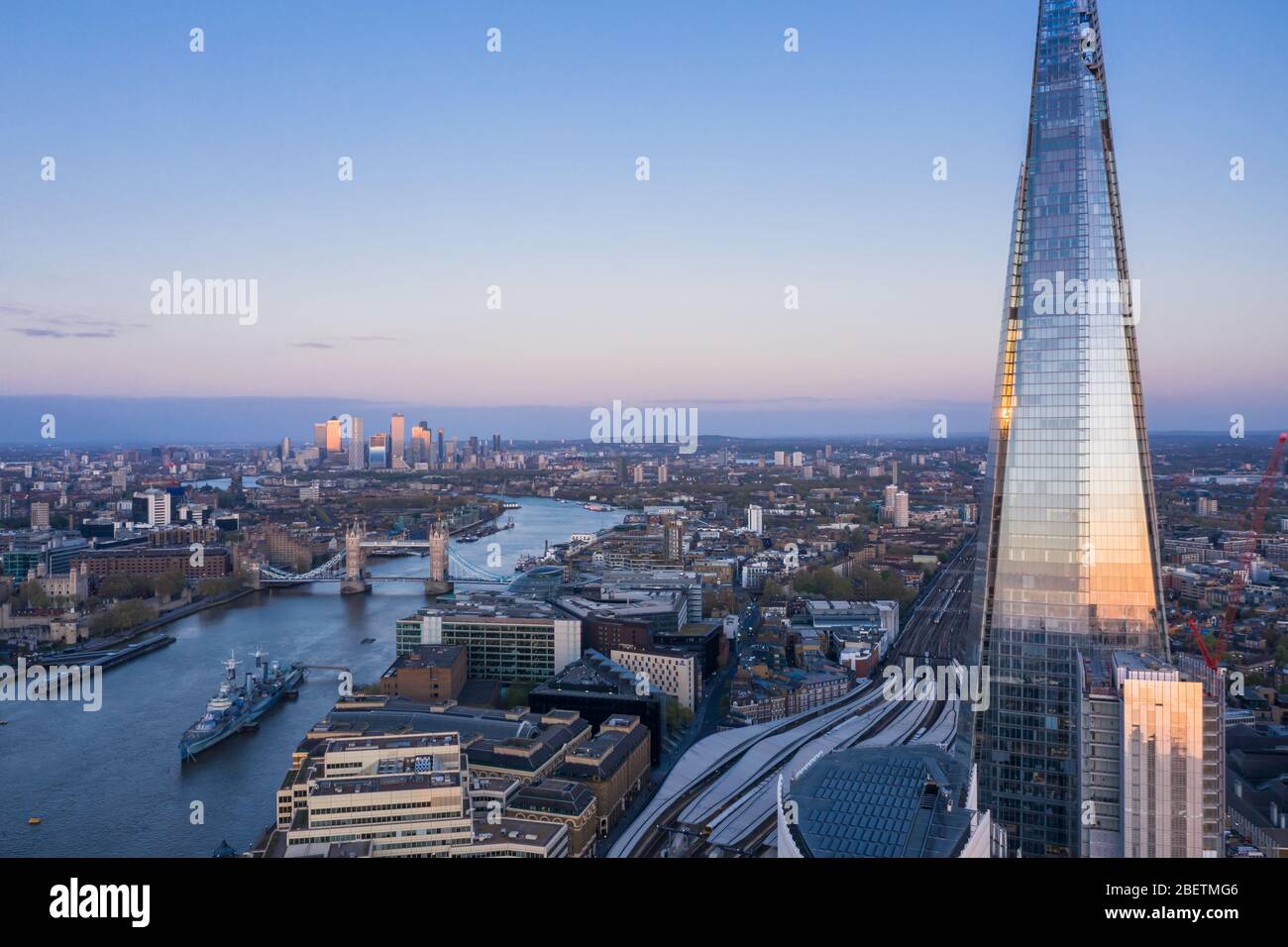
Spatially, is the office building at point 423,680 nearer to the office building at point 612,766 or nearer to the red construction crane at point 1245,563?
the office building at point 612,766

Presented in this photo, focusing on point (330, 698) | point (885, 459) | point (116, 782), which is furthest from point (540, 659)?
point (885, 459)

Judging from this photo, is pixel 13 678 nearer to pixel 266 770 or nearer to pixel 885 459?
pixel 266 770

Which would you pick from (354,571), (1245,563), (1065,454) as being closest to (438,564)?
(354,571)

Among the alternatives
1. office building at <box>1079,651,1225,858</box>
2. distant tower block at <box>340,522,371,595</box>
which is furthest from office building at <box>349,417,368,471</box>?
office building at <box>1079,651,1225,858</box>

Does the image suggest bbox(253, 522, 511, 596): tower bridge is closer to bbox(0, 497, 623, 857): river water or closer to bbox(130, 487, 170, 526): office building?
bbox(0, 497, 623, 857): river water

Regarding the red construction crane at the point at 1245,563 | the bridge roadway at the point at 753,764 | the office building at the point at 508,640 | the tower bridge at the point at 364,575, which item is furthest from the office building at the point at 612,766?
the tower bridge at the point at 364,575
